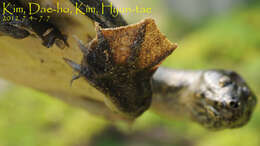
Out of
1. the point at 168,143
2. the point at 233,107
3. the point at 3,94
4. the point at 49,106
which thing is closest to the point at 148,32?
the point at 233,107

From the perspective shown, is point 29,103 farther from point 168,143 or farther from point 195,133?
point 195,133

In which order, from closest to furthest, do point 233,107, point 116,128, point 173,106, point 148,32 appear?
point 148,32 → point 233,107 → point 173,106 → point 116,128

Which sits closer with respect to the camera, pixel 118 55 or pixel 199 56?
pixel 118 55

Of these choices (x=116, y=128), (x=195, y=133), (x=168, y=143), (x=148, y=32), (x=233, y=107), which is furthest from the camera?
(x=116, y=128)

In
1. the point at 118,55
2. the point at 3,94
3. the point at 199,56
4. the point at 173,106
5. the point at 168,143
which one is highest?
the point at 118,55

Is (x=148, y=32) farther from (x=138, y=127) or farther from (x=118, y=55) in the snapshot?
(x=138, y=127)

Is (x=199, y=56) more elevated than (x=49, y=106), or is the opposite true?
(x=199, y=56)

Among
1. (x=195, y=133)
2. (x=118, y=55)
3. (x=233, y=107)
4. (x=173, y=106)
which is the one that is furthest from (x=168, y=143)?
(x=118, y=55)
